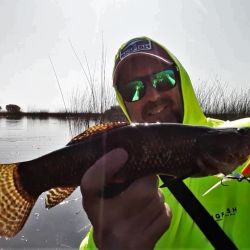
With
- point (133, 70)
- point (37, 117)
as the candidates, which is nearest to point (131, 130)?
point (133, 70)

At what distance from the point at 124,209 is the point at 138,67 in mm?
2443

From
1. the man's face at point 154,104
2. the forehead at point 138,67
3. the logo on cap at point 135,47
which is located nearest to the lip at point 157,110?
the man's face at point 154,104

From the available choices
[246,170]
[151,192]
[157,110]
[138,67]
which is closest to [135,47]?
[138,67]

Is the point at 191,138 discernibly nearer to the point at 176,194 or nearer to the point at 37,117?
the point at 176,194

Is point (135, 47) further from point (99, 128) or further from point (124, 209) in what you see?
point (124, 209)

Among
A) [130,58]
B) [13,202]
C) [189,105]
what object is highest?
[130,58]

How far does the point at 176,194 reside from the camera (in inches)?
91.1

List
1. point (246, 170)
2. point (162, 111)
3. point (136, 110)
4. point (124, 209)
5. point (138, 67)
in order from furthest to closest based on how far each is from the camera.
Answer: point (138, 67) < point (136, 110) < point (162, 111) < point (246, 170) < point (124, 209)

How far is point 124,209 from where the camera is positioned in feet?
6.03

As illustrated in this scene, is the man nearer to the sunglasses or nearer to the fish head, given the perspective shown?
the sunglasses

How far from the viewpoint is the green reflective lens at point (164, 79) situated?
149 inches

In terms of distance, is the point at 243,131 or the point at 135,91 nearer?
the point at 243,131

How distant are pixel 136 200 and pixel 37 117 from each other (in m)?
34.5

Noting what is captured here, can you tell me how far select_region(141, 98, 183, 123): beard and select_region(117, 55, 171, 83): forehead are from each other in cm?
42
